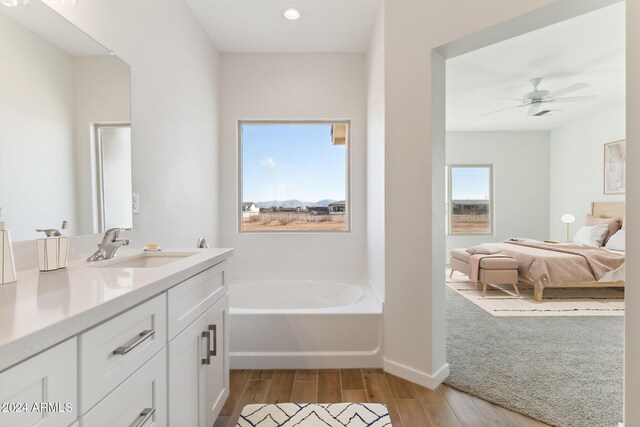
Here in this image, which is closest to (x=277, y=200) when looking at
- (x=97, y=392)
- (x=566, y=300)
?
(x=97, y=392)

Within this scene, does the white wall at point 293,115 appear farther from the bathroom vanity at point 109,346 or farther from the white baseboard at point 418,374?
the bathroom vanity at point 109,346

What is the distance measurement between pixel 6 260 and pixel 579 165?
24.7ft

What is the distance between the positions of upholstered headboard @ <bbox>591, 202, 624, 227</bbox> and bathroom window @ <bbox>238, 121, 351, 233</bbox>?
181 inches

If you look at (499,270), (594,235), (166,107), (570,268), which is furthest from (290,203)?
(594,235)

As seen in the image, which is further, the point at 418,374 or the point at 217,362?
the point at 418,374

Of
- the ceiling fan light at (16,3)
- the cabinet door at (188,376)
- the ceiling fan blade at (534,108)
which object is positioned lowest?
the cabinet door at (188,376)

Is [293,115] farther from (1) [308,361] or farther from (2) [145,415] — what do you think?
(2) [145,415]

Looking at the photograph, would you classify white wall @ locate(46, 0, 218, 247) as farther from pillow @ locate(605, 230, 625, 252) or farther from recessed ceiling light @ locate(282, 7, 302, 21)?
pillow @ locate(605, 230, 625, 252)

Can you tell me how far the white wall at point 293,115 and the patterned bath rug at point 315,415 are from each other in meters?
1.51

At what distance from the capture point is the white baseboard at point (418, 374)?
72.6 inches

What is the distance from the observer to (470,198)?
6.24 metres

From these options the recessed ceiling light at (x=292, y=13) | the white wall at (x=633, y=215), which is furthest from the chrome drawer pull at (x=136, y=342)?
the recessed ceiling light at (x=292, y=13)

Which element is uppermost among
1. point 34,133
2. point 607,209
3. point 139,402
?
point 34,133

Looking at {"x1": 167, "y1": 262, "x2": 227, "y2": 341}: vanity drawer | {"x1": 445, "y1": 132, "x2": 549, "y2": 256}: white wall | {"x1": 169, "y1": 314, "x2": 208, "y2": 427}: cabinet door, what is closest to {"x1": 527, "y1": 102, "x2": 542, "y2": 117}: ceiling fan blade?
{"x1": 445, "y1": 132, "x2": 549, "y2": 256}: white wall
